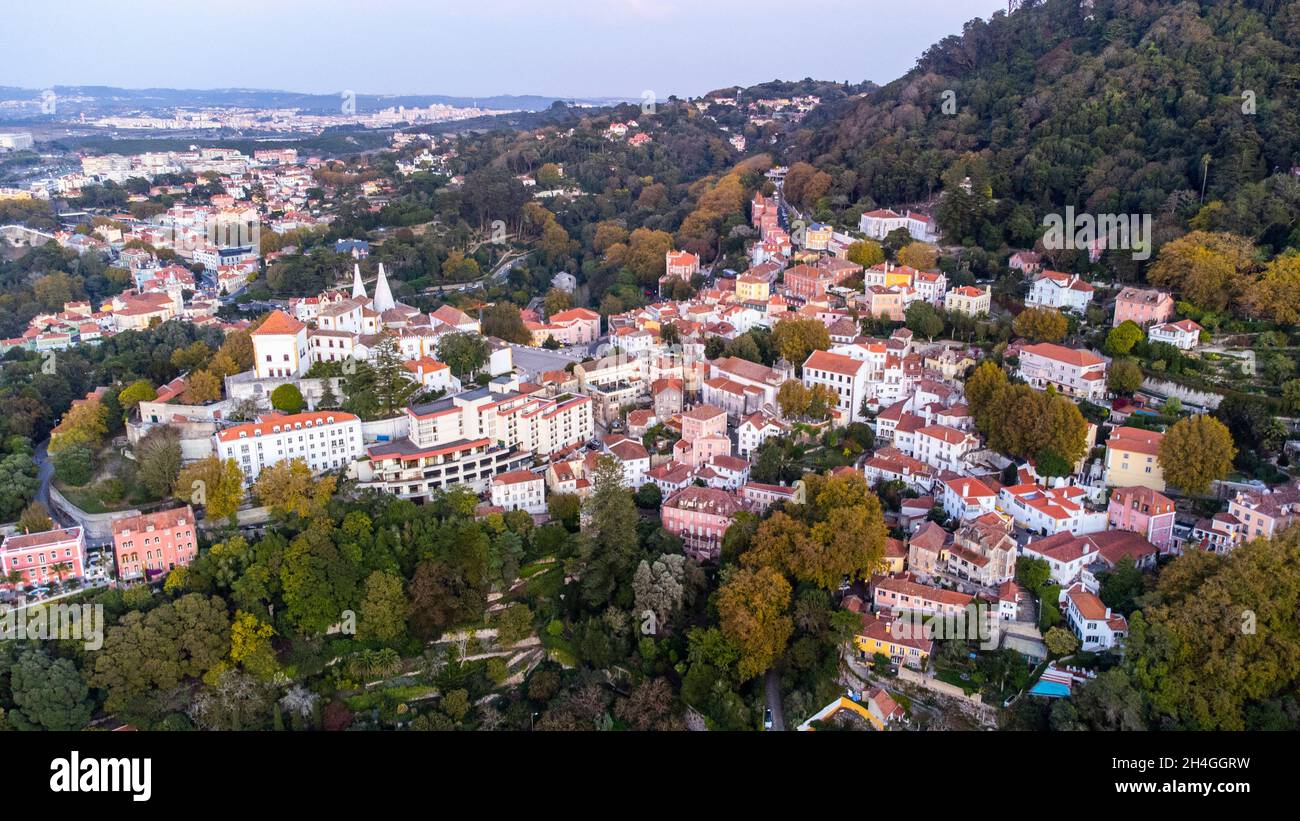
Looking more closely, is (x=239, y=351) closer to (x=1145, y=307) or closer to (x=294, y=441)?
(x=294, y=441)

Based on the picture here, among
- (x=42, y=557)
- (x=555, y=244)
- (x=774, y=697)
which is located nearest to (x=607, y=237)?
(x=555, y=244)

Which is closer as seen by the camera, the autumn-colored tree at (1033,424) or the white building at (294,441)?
the autumn-colored tree at (1033,424)

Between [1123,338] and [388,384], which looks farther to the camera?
[1123,338]

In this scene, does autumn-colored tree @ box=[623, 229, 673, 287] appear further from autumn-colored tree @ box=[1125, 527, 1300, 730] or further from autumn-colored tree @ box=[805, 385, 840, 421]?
autumn-colored tree @ box=[1125, 527, 1300, 730]

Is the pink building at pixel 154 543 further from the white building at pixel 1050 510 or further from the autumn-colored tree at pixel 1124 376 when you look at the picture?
the autumn-colored tree at pixel 1124 376

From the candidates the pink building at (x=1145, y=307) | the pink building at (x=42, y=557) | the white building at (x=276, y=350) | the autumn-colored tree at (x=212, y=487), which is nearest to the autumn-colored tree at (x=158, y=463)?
the autumn-colored tree at (x=212, y=487)
